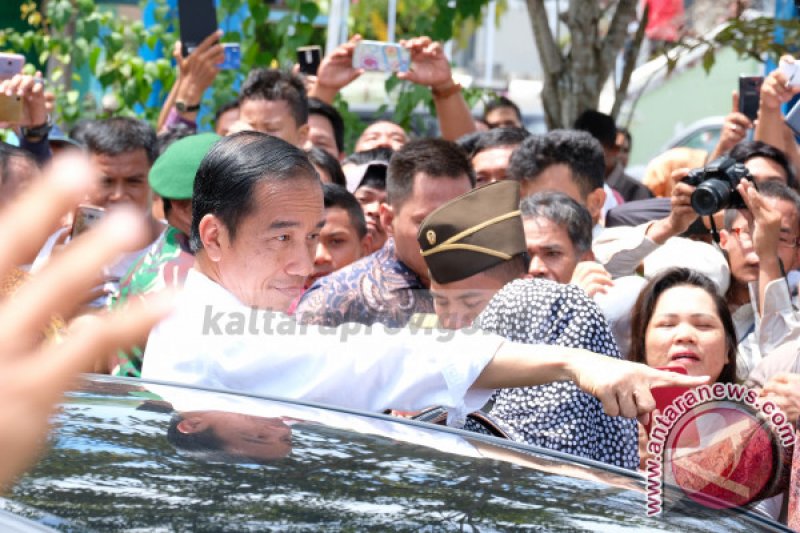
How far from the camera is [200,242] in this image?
101 inches

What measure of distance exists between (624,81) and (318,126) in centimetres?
227

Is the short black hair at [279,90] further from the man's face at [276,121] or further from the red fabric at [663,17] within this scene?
the red fabric at [663,17]

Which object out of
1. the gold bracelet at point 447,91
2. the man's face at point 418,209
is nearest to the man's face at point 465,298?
the man's face at point 418,209

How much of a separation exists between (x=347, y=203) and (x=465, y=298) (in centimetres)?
146

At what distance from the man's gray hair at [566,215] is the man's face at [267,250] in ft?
5.53

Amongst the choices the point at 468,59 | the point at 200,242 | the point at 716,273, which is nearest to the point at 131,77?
the point at 716,273

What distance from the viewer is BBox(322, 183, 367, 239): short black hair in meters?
4.55

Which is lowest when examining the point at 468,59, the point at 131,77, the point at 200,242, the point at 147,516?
the point at 147,516

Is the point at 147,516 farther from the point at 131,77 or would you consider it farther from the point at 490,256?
the point at 131,77

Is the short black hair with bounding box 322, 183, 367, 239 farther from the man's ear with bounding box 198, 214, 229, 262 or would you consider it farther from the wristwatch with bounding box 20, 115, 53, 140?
the man's ear with bounding box 198, 214, 229, 262

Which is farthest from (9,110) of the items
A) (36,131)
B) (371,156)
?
(371,156)

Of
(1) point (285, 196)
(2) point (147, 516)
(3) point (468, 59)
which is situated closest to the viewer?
(2) point (147, 516)

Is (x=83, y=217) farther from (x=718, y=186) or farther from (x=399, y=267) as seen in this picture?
(x=718, y=186)

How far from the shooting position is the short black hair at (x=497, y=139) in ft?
17.8
